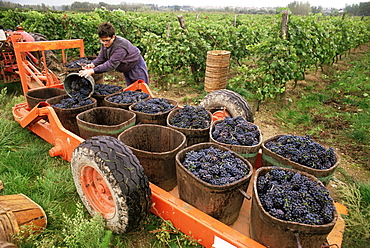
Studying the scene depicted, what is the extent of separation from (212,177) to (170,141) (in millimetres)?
937

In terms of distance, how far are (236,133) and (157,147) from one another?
96 centimetres

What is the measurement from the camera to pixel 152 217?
2607 mm

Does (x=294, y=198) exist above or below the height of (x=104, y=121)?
above

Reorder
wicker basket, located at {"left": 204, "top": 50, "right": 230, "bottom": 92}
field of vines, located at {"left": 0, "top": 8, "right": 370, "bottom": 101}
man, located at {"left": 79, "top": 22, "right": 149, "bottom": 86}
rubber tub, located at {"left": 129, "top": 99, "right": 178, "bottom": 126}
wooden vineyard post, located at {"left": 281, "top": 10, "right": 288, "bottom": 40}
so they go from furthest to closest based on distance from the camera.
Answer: wicker basket, located at {"left": 204, "top": 50, "right": 230, "bottom": 92}, field of vines, located at {"left": 0, "top": 8, "right": 370, "bottom": 101}, wooden vineyard post, located at {"left": 281, "top": 10, "right": 288, "bottom": 40}, man, located at {"left": 79, "top": 22, "right": 149, "bottom": 86}, rubber tub, located at {"left": 129, "top": 99, "right": 178, "bottom": 126}

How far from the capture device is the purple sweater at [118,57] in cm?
394

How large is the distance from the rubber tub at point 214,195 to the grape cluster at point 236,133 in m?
0.33

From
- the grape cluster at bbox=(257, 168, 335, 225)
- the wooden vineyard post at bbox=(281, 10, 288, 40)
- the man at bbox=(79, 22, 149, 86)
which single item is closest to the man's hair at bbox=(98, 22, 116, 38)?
the man at bbox=(79, 22, 149, 86)

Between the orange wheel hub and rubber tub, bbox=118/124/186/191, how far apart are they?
0.43 m

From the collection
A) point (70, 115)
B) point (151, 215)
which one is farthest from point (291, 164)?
point (70, 115)

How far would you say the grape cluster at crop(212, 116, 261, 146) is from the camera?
2.61 metres

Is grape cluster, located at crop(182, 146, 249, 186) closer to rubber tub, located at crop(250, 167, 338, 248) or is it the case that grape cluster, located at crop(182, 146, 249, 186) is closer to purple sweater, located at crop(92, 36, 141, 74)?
rubber tub, located at crop(250, 167, 338, 248)

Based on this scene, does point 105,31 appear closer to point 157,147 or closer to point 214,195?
point 157,147

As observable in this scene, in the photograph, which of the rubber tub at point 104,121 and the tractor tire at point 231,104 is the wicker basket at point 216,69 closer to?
the tractor tire at point 231,104

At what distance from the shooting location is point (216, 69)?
670 cm
